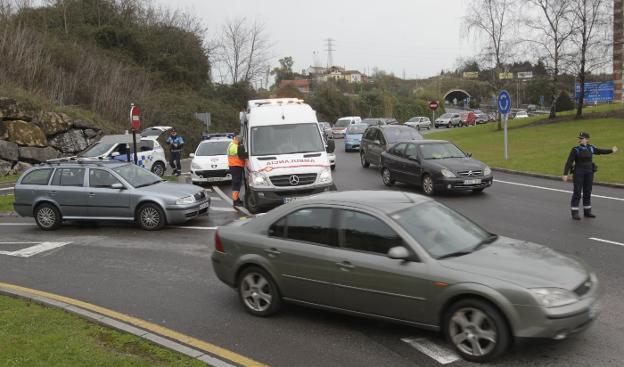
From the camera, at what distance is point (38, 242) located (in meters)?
11.7

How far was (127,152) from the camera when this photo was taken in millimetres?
22609

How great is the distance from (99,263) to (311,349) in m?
5.34

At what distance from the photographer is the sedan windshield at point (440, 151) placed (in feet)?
53.9

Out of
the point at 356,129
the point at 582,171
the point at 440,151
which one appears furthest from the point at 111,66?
the point at 582,171

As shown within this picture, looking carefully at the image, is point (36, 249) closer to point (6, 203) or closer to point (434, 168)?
point (6, 203)

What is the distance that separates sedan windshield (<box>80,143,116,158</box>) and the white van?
957 centimetres

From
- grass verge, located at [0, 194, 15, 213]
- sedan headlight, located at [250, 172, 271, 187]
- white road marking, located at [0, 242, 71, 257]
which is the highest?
sedan headlight, located at [250, 172, 271, 187]

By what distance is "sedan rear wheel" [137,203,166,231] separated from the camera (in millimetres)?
12352

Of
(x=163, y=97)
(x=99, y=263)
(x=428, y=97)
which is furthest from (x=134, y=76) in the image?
(x=428, y=97)

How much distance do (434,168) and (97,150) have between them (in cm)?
1367

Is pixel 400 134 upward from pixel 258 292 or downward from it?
upward

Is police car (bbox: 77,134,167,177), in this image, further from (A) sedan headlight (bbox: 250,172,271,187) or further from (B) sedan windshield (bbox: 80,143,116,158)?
(A) sedan headlight (bbox: 250,172,271,187)

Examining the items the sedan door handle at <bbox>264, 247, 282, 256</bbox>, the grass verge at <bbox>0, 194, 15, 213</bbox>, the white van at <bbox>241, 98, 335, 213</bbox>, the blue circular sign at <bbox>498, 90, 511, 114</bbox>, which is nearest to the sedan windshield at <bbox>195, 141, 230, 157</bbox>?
the white van at <bbox>241, 98, 335, 213</bbox>

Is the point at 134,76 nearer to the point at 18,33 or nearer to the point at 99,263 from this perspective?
the point at 18,33
